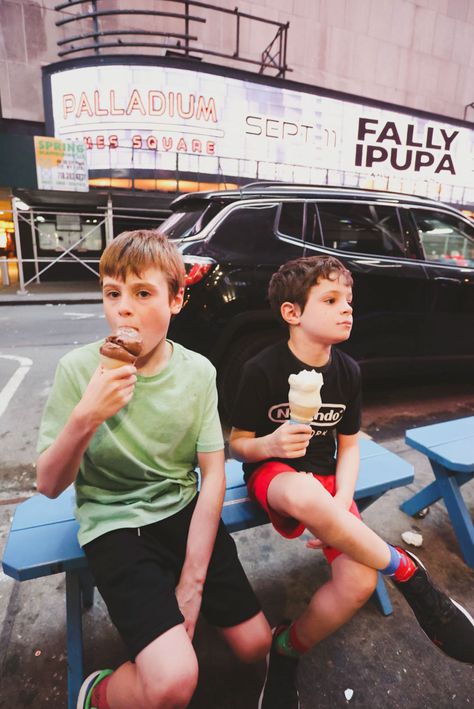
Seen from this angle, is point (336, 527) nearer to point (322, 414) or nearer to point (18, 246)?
point (322, 414)

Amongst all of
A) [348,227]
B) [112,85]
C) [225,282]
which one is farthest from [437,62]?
[225,282]

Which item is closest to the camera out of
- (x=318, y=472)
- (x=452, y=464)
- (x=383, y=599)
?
(x=318, y=472)

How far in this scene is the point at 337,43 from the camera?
58.9 ft

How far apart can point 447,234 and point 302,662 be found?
441cm

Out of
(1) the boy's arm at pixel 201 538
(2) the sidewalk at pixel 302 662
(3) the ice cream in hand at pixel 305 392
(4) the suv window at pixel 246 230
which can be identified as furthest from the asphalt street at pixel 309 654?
(4) the suv window at pixel 246 230

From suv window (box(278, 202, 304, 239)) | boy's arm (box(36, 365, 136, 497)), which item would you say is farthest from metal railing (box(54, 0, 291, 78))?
A: boy's arm (box(36, 365, 136, 497))

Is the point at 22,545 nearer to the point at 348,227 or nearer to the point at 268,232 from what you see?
the point at 268,232

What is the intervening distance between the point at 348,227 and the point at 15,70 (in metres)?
17.6

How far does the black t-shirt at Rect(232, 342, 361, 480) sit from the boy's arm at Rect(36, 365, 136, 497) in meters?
0.66

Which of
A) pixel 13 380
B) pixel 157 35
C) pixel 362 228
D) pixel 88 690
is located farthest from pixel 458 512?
pixel 157 35

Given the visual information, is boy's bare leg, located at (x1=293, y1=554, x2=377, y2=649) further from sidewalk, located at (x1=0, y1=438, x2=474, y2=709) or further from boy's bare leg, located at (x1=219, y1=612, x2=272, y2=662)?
sidewalk, located at (x1=0, y1=438, x2=474, y2=709)

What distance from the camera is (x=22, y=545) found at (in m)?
1.44

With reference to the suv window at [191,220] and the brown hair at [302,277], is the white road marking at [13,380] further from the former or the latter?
the brown hair at [302,277]

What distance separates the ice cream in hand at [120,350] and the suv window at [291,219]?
2756mm
